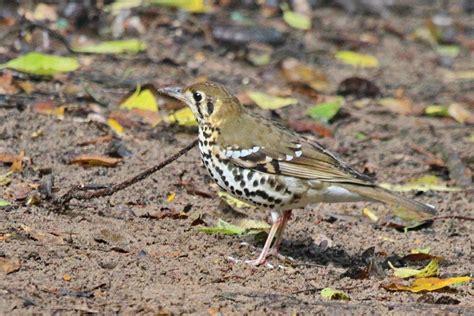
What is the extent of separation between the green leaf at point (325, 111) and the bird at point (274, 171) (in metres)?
2.72

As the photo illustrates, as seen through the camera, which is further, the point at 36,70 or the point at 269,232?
the point at 36,70

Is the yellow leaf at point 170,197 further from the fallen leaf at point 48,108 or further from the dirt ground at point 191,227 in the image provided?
the fallen leaf at point 48,108

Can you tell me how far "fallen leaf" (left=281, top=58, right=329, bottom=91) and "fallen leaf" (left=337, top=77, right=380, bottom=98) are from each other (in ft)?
0.59

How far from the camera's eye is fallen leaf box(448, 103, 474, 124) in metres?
9.37

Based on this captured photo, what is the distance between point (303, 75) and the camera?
10.1 meters

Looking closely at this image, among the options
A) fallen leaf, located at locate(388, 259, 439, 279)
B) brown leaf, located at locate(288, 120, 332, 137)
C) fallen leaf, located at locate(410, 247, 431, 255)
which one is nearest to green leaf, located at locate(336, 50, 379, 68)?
brown leaf, located at locate(288, 120, 332, 137)

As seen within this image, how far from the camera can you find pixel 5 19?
984 centimetres

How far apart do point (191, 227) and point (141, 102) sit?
2260 millimetres

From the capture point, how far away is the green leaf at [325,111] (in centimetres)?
893

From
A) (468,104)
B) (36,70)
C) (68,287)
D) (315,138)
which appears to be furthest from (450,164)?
(68,287)

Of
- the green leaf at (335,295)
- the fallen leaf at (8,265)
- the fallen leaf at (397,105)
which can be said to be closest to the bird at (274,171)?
Result: the green leaf at (335,295)

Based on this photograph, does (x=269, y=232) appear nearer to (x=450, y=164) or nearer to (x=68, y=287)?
(x=68, y=287)

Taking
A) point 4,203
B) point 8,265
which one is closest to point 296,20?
point 4,203

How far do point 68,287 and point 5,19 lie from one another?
17.8 ft
